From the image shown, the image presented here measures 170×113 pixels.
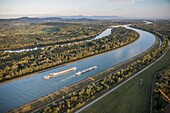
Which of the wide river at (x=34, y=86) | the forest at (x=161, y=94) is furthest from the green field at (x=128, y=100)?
the wide river at (x=34, y=86)

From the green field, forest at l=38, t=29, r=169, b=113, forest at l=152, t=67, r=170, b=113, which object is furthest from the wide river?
forest at l=152, t=67, r=170, b=113

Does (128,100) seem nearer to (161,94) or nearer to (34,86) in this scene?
(161,94)

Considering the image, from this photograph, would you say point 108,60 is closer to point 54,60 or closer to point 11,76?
point 54,60

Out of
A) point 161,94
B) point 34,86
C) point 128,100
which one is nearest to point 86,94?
point 128,100

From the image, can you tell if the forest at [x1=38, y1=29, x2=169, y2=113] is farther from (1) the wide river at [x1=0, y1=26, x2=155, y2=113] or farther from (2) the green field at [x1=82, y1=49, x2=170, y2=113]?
(1) the wide river at [x1=0, y1=26, x2=155, y2=113]

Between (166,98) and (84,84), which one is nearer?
(166,98)

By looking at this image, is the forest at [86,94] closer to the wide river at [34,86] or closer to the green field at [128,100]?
the green field at [128,100]

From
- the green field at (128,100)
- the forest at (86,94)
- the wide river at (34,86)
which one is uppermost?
the forest at (86,94)

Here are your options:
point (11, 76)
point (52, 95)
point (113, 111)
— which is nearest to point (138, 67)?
point (113, 111)
